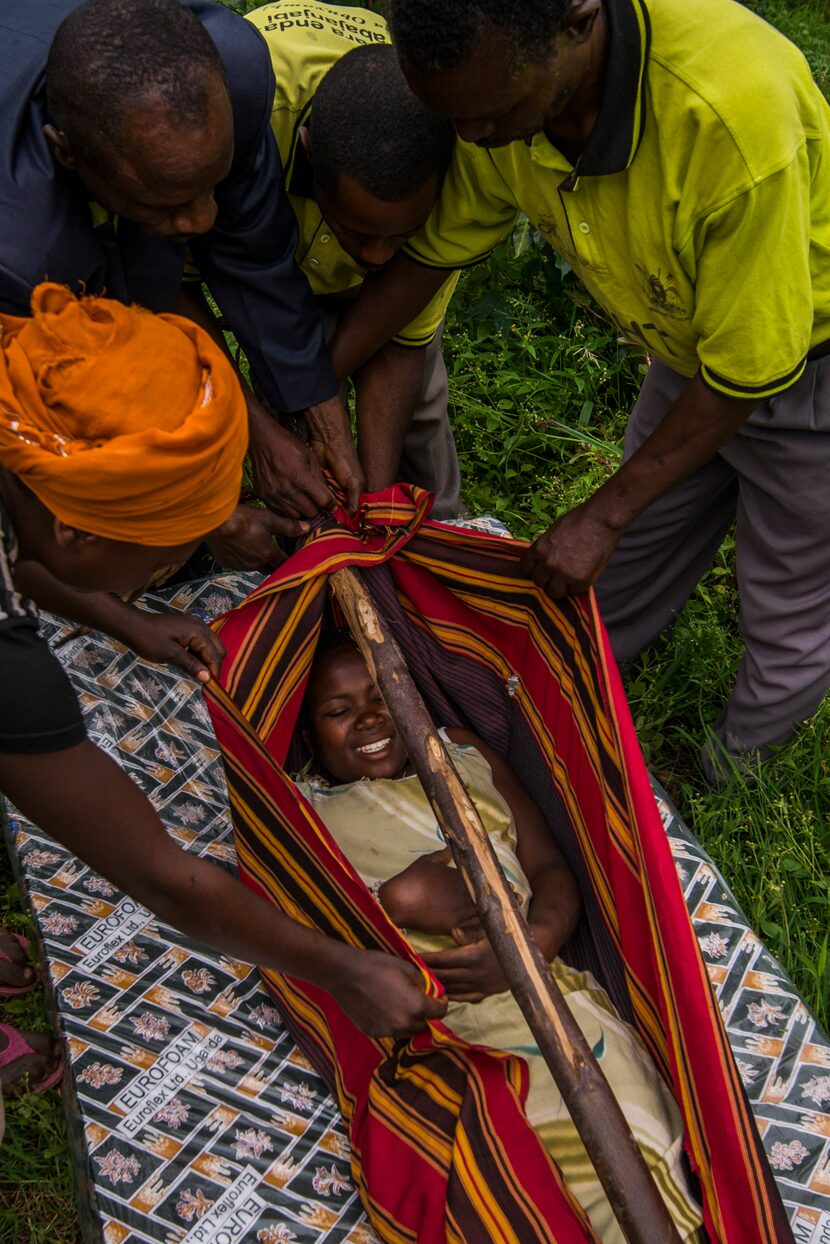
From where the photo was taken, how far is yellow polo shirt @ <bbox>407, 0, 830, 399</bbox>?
191 cm

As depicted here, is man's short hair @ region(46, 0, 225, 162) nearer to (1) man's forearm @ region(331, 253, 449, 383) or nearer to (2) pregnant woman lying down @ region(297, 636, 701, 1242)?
(1) man's forearm @ region(331, 253, 449, 383)

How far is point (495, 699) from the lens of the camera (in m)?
2.79

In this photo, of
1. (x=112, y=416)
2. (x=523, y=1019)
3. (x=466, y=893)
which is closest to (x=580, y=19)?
(x=112, y=416)

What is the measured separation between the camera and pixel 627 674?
11.3ft

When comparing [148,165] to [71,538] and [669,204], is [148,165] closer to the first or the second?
[71,538]

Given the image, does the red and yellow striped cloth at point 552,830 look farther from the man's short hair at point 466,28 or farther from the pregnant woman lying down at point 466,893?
the man's short hair at point 466,28

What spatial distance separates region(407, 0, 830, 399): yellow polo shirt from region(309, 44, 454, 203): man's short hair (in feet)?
0.41

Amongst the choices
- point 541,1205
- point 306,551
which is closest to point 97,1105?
point 541,1205

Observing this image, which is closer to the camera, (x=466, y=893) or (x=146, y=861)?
(x=146, y=861)

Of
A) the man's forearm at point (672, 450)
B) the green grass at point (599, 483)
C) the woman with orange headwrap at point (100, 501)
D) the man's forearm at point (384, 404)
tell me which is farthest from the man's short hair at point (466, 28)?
the green grass at point (599, 483)

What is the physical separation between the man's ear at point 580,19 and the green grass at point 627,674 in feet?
6.25

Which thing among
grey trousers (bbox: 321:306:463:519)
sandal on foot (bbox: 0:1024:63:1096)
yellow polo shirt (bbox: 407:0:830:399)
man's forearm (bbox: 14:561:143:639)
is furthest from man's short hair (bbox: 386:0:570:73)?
sandal on foot (bbox: 0:1024:63:1096)

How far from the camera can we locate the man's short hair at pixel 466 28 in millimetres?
1672

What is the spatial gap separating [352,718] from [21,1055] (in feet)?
3.38
